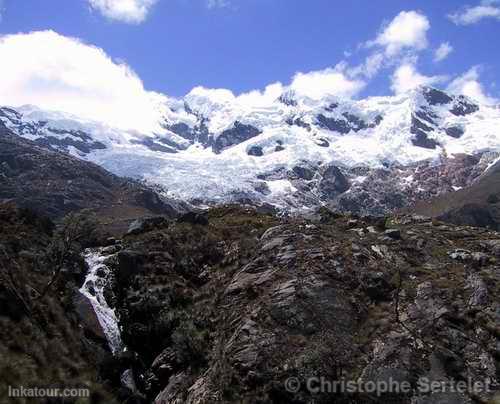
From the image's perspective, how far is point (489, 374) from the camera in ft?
115

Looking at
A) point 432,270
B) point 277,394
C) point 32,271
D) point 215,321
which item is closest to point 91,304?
point 32,271

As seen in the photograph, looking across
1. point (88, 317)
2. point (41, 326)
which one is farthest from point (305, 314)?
point (88, 317)

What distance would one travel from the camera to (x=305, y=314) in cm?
3956

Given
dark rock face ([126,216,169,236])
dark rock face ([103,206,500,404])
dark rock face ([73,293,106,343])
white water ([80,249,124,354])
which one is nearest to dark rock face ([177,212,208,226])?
dark rock face ([126,216,169,236])

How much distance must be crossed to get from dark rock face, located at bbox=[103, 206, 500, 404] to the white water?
3.22 feet

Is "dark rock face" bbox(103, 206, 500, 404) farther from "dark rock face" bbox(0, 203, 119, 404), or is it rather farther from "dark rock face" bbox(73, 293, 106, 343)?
"dark rock face" bbox(0, 203, 119, 404)

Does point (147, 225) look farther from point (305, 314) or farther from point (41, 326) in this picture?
point (41, 326)

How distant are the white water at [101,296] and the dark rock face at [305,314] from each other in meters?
0.98

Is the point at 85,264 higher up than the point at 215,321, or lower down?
higher up

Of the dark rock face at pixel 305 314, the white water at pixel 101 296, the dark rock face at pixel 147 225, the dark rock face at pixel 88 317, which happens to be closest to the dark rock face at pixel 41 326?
the dark rock face at pixel 88 317

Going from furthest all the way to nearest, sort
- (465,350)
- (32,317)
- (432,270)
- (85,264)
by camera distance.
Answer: (85,264)
(432,270)
(465,350)
(32,317)

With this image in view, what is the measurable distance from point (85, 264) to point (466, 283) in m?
36.8

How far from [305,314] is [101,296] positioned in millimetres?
22512

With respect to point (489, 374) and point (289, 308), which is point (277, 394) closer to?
point (289, 308)
